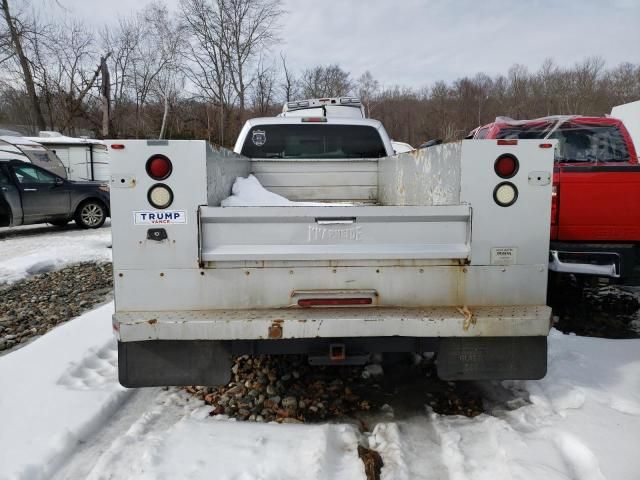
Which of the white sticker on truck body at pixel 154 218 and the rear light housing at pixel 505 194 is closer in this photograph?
the white sticker on truck body at pixel 154 218

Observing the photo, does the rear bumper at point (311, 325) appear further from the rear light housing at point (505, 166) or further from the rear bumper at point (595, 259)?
the rear bumper at point (595, 259)

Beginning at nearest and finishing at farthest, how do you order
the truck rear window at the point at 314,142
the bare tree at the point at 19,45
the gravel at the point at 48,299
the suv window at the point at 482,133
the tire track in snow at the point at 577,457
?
the tire track in snow at the point at 577,457, the gravel at the point at 48,299, the truck rear window at the point at 314,142, the suv window at the point at 482,133, the bare tree at the point at 19,45

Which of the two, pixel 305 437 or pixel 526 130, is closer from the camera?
pixel 305 437

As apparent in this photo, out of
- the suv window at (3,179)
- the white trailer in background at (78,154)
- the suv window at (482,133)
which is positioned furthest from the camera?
the white trailer in background at (78,154)

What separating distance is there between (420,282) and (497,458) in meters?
0.98

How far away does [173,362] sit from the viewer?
2.68 m

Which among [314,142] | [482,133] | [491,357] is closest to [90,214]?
[314,142]

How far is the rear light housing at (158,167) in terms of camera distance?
102 inches

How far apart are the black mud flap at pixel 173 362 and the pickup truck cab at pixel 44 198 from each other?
9.94m

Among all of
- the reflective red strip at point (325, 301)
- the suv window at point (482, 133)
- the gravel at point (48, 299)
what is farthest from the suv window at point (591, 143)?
the gravel at point (48, 299)

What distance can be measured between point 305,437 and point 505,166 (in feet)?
6.23

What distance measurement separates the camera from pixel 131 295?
2.62 meters

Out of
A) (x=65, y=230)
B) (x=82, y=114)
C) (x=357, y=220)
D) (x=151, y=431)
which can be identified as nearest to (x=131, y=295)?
(x=151, y=431)

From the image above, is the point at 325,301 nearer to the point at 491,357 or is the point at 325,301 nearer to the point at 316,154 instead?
the point at 491,357
